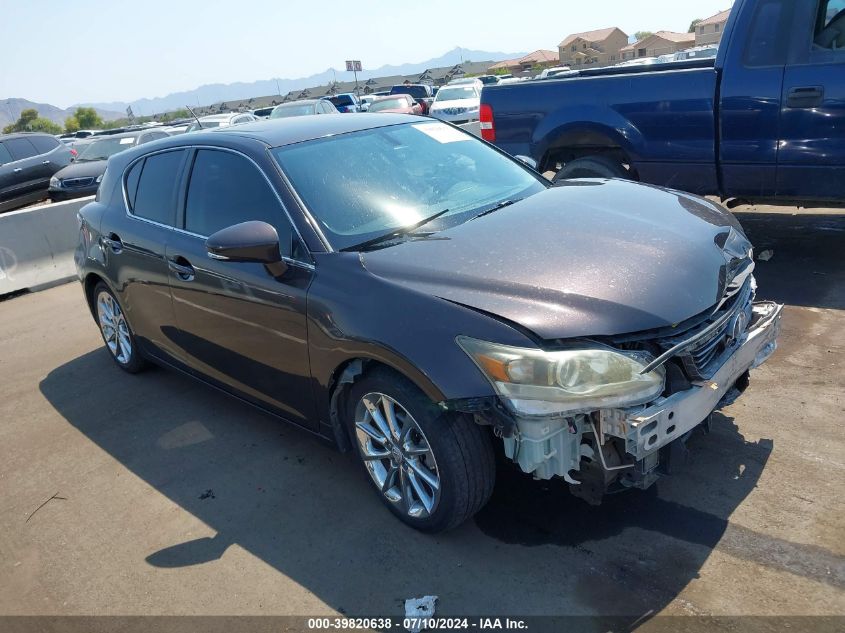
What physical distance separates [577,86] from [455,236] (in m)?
3.72

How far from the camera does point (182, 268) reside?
4.07 meters

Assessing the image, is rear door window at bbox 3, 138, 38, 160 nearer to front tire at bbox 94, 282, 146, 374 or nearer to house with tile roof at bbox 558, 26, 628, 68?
front tire at bbox 94, 282, 146, 374

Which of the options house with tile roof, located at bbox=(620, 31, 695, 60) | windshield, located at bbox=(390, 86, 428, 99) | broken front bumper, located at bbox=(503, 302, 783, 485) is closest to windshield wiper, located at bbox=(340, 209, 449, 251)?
broken front bumper, located at bbox=(503, 302, 783, 485)

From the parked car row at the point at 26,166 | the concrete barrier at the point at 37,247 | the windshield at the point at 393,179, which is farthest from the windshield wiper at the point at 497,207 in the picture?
the parked car row at the point at 26,166

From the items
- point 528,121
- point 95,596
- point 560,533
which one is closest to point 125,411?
point 95,596

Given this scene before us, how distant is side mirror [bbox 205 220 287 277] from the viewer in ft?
10.5

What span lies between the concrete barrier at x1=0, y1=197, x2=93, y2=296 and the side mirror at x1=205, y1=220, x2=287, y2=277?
6638mm

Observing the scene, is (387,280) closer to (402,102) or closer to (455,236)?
(455,236)

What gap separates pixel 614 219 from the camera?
339 cm

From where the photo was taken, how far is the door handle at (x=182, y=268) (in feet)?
13.2

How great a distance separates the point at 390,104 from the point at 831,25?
1697cm

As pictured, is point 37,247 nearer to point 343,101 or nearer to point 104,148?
point 104,148

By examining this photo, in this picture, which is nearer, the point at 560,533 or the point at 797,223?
the point at 560,533

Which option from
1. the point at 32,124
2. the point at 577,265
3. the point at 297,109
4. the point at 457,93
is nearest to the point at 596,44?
the point at 32,124
